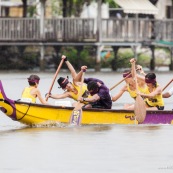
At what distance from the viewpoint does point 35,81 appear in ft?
96.6

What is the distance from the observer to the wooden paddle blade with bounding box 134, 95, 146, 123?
28.6 metres

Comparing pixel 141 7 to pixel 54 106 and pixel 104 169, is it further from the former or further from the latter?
pixel 104 169

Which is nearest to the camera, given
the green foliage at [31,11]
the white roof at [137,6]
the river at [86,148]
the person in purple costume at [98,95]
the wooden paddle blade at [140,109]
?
the river at [86,148]

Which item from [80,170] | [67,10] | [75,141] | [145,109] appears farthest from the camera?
[67,10]

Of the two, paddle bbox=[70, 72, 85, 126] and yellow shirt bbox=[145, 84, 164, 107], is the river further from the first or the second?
yellow shirt bbox=[145, 84, 164, 107]

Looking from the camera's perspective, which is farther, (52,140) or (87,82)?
(87,82)

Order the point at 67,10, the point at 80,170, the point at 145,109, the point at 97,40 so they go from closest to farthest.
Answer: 1. the point at 80,170
2. the point at 145,109
3. the point at 97,40
4. the point at 67,10

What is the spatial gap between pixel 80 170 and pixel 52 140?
4.68 m

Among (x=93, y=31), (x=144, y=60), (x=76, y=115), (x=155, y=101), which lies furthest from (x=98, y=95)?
(x=144, y=60)

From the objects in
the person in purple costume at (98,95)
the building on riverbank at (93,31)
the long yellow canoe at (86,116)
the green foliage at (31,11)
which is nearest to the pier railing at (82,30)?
the building on riverbank at (93,31)

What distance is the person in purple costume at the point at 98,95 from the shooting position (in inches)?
1144

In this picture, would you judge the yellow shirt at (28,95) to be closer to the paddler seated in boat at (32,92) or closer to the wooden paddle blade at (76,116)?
the paddler seated in boat at (32,92)

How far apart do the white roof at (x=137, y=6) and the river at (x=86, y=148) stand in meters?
29.8

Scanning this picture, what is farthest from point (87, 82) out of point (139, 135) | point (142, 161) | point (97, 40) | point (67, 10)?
point (67, 10)
